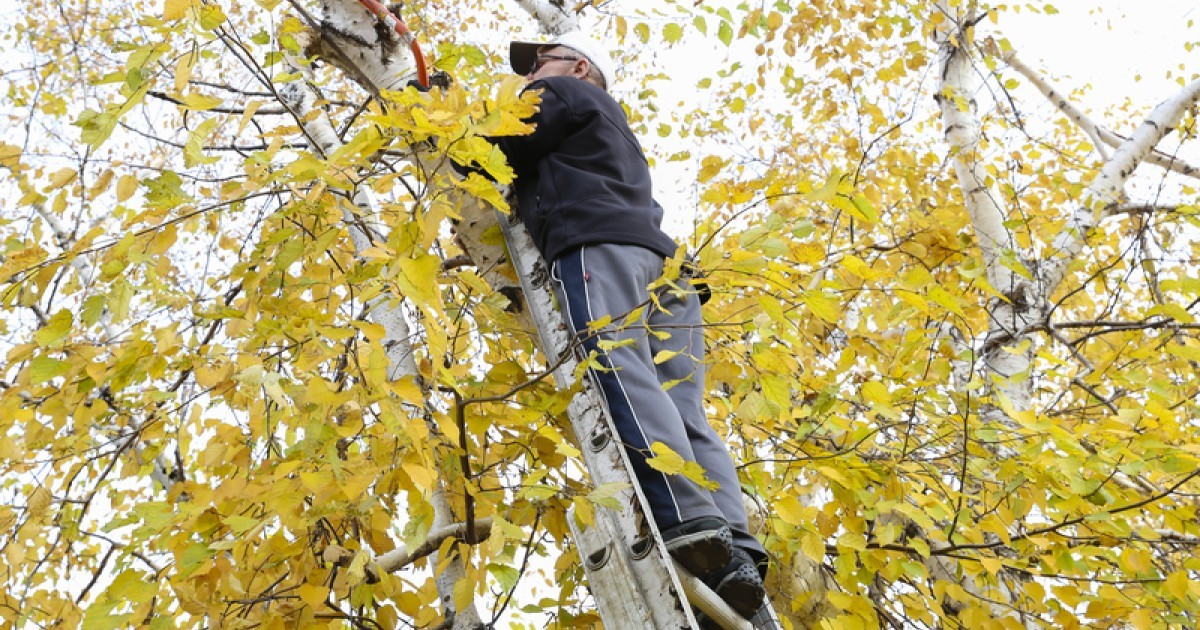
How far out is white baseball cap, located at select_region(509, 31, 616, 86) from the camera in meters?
2.97

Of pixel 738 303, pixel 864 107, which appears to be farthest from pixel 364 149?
pixel 864 107

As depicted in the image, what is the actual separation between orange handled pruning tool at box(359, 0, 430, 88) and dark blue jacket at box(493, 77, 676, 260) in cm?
28

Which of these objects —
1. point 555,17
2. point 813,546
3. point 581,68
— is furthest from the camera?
point 555,17

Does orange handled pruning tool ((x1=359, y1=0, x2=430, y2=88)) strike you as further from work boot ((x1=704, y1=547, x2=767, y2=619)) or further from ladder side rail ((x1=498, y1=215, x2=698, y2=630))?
work boot ((x1=704, y1=547, x2=767, y2=619))

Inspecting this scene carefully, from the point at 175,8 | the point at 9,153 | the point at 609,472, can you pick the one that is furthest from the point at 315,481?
the point at 9,153

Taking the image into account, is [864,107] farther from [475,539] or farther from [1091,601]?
[475,539]

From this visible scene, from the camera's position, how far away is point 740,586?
1.78 metres

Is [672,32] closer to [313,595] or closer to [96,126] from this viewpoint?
[96,126]

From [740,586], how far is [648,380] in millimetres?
518

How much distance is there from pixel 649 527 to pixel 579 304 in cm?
65

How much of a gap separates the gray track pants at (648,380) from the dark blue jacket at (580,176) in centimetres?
5

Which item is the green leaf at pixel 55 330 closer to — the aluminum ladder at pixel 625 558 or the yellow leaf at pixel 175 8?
the yellow leaf at pixel 175 8

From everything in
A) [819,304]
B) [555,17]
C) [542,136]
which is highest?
[555,17]

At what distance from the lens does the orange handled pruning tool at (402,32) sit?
2.33m
